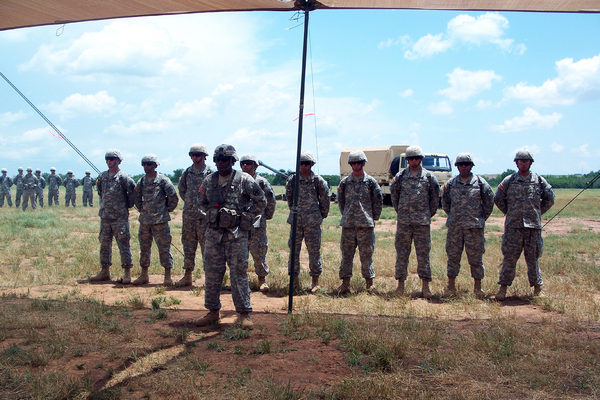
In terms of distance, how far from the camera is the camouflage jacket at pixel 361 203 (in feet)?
24.1

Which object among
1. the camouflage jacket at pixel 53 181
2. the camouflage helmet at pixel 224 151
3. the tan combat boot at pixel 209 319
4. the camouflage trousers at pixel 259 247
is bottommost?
the tan combat boot at pixel 209 319

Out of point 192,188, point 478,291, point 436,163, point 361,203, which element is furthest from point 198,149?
point 436,163

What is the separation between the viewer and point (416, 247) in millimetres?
7273

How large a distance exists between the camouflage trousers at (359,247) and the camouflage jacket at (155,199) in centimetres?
311

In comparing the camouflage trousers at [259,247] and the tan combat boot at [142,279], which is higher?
the camouflage trousers at [259,247]

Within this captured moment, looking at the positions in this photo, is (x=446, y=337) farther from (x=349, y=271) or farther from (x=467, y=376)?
(x=349, y=271)

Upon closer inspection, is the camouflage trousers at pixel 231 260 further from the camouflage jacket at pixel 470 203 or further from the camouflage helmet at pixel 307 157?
the camouflage jacket at pixel 470 203

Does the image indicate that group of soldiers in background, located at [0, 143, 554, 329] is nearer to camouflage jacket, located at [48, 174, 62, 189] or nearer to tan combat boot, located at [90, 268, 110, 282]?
tan combat boot, located at [90, 268, 110, 282]

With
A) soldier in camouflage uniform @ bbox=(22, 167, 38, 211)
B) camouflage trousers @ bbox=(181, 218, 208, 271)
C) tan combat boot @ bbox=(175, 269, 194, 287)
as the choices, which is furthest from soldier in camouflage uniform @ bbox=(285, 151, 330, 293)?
soldier in camouflage uniform @ bbox=(22, 167, 38, 211)

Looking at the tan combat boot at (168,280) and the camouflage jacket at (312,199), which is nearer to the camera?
the camouflage jacket at (312,199)

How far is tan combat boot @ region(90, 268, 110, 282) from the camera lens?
848cm

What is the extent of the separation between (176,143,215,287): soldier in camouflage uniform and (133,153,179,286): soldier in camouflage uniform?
0.31 metres

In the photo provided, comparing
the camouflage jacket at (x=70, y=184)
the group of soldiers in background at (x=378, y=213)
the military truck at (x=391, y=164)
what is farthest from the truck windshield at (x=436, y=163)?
the camouflage jacket at (x=70, y=184)

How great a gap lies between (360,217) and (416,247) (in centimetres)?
99
